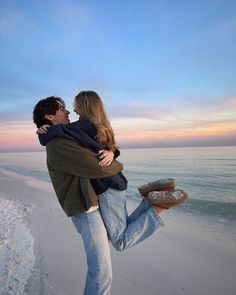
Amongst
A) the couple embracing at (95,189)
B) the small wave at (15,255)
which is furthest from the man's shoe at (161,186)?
the small wave at (15,255)

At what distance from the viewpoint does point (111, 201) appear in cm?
244

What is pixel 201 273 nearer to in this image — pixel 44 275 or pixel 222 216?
pixel 44 275

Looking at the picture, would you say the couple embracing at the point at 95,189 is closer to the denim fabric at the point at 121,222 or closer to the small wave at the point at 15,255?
the denim fabric at the point at 121,222

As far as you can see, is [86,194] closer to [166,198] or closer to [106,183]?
[106,183]

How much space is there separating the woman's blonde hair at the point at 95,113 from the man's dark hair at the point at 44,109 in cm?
21

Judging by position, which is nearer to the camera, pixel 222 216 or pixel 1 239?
pixel 1 239

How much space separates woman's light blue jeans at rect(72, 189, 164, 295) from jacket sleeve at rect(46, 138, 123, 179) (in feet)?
0.72

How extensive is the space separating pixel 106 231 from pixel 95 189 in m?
0.37

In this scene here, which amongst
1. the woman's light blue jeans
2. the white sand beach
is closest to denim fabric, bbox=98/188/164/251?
the woman's light blue jeans

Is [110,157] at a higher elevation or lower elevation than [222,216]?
higher

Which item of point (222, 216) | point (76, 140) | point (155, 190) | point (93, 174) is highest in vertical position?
point (76, 140)

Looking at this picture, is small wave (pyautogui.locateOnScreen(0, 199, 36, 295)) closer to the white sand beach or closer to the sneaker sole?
the white sand beach

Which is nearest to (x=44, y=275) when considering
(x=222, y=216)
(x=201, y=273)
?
(x=201, y=273)

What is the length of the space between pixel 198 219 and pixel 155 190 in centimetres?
681
